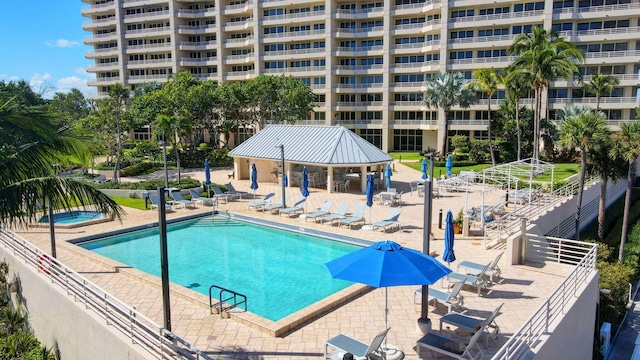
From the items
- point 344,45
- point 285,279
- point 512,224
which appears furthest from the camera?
point 344,45

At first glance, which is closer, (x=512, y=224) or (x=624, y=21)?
(x=512, y=224)

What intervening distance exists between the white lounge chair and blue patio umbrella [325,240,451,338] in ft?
4.07

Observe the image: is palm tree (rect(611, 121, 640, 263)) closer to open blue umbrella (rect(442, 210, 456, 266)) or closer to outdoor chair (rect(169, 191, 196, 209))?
open blue umbrella (rect(442, 210, 456, 266))

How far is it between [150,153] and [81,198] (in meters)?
37.5

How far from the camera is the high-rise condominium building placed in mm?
45247

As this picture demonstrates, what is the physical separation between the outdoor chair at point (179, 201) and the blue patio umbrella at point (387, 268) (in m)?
16.4

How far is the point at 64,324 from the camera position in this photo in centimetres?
1219

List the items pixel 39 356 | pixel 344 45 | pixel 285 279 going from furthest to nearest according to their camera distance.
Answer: pixel 344 45, pixel 285 279, pixel 39 356

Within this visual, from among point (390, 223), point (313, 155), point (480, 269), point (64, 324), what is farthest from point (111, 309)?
point (313, 155)

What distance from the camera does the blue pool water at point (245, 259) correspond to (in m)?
13.7

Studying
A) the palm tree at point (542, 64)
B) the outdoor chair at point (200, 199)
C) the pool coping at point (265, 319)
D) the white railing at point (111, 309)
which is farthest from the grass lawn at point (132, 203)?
the palm tree at point (542, 64)

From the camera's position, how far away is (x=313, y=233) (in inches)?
768

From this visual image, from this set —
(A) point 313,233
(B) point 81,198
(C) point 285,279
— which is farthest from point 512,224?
(B) point 81,198

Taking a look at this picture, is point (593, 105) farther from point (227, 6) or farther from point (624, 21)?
point (227, 6)
